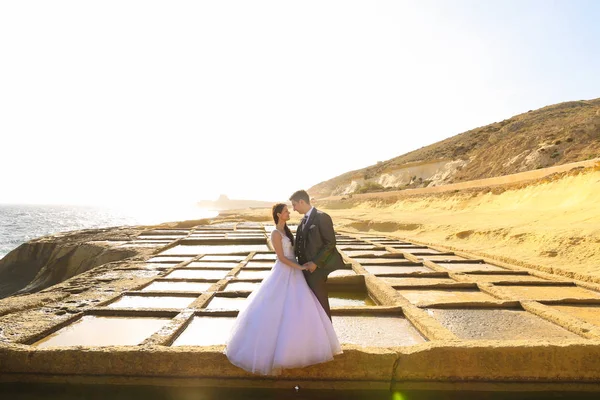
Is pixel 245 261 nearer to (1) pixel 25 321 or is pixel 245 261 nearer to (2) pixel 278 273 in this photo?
(1) pixel 25 321

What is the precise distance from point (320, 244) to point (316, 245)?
37 mm

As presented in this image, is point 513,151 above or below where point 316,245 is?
above

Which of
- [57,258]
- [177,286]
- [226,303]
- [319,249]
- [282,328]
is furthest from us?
[57,258]

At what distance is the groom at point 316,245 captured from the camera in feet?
10.6

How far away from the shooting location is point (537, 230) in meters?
9.85

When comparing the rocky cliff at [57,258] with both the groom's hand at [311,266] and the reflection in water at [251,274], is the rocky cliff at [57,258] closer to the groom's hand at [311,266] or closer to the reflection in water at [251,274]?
the reflection in water at [251,274]

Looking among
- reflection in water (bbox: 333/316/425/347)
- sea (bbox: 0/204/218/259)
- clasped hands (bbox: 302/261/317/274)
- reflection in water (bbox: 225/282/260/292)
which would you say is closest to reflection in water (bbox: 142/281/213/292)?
reflection in water (bbox: 225/282/260/292)

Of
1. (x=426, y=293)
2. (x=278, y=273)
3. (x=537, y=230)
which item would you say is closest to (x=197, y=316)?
(x=278, y=273)

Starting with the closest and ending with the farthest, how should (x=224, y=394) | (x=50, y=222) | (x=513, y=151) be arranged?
Answer: (x=224, y=394), (x=513, y=151), (x=50, y=222)

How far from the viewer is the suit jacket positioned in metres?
3.25

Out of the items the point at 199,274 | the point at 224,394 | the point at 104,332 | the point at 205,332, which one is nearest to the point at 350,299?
the point at 205,332

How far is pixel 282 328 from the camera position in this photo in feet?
9.70

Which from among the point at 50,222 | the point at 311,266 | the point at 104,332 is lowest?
the point at 104,332

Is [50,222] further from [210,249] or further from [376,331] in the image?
[376,331]
